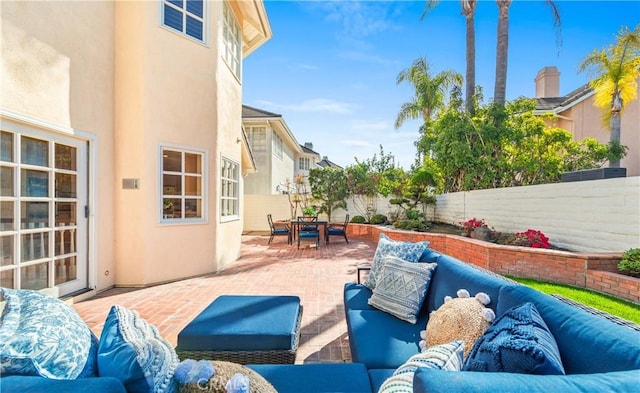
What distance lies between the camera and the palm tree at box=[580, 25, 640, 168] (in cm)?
871

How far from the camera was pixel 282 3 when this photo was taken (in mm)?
8883

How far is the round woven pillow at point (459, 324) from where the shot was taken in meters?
1.88

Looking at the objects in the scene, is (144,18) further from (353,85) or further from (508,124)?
(508,124)

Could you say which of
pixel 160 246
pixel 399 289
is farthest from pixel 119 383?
pixel 160 246

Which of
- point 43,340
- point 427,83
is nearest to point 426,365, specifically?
point 43,340

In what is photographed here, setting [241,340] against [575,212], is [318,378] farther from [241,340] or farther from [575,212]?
[575,212]

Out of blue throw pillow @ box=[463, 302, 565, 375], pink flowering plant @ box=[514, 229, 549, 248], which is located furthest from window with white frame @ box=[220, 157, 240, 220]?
pink flowering plant @ box=[514, 229, 549, 248]

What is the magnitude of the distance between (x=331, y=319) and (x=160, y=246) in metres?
3.70

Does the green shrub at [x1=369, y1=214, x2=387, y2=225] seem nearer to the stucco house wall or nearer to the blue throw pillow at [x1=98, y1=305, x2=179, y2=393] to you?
the stucco house wall

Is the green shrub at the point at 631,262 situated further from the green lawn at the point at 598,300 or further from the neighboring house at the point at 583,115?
the neighboring house at the point at 583,115

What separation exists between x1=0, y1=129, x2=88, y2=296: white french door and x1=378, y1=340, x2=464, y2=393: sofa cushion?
16.2 feet

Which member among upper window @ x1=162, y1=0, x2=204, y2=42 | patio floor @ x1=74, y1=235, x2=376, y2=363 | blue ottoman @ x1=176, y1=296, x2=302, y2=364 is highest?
upper window @ x1=162, y1=0, x2=204, y2=42

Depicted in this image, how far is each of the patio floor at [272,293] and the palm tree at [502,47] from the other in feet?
22.9

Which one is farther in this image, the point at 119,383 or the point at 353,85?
the point at 353,85
